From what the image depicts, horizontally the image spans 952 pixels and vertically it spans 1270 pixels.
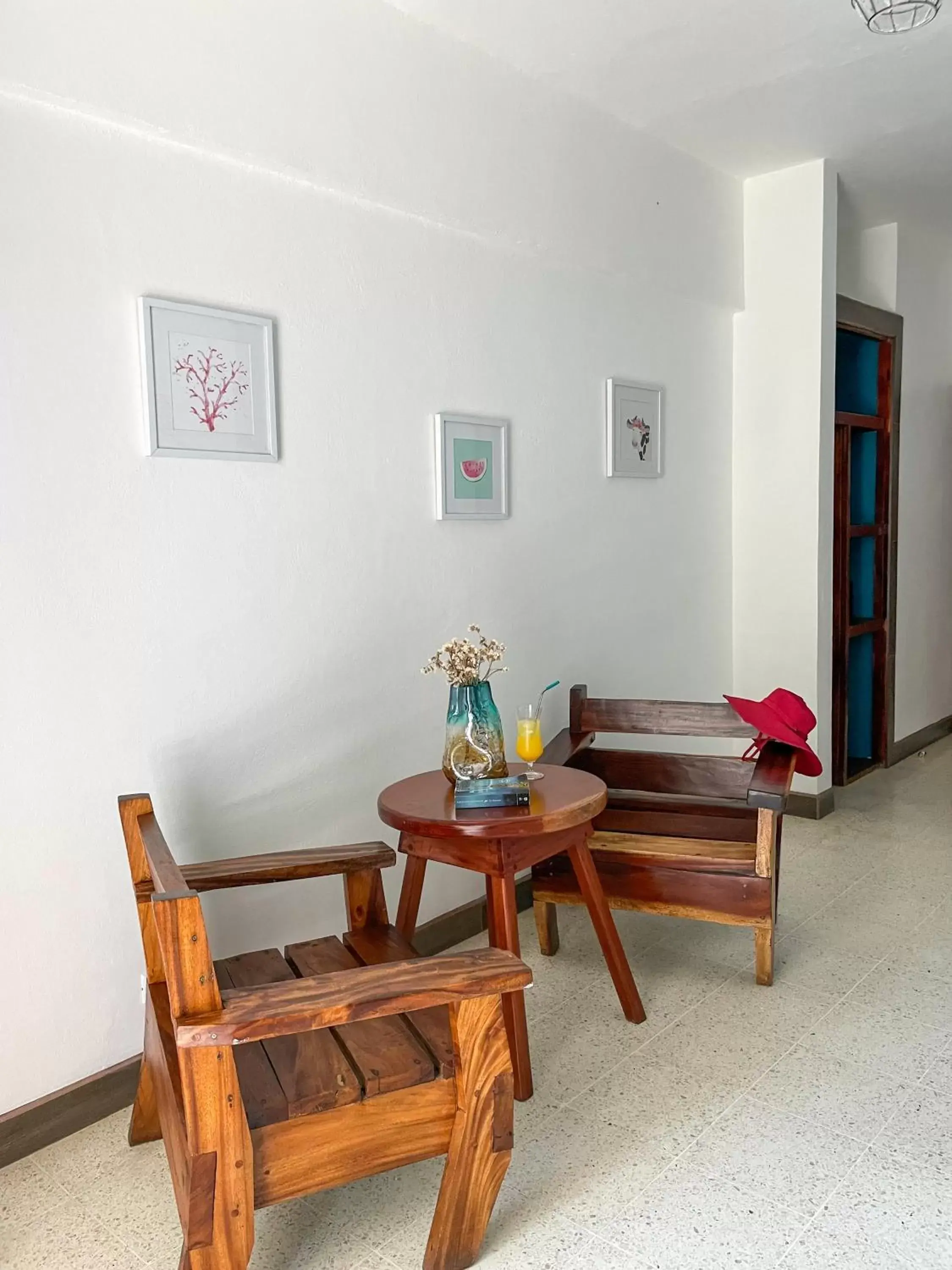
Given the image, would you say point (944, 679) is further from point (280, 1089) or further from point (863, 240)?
point (280, 1089)

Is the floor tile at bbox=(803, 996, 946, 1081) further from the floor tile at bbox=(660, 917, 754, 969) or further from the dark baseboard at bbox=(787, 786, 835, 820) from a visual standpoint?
the dark baseboard at bbox=(787, 786, 835, 820)

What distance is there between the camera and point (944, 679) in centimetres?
565

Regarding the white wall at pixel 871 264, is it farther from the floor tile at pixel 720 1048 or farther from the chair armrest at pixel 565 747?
the floor tile at pixel 720 1048

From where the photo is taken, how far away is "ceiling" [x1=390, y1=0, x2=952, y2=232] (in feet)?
8.96

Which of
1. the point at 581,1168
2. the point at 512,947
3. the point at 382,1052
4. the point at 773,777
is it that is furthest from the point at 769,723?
the point at 382,1052

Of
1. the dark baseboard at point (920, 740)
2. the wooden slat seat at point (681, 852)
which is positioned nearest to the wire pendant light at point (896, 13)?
the wooden slat seat at point (681, 852)

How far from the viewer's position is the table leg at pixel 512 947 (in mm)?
2260

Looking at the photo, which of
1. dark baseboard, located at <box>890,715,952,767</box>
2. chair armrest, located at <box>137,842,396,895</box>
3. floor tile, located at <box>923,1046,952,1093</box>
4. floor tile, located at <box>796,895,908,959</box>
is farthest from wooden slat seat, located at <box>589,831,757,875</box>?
dark baseboard, located at <box>890,715,952,767</box>

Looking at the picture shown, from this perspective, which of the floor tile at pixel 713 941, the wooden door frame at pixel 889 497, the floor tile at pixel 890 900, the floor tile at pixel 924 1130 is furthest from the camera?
the wooden door frame at pixel 889 497

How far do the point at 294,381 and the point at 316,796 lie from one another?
1132 millimetres

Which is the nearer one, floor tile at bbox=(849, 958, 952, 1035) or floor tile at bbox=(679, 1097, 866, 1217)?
floor tile at bbox=(679, 1097, 866, 1217)

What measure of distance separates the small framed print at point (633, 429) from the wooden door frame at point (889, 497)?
1227 mm

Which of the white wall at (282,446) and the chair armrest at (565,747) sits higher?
the white wall at (282,446)

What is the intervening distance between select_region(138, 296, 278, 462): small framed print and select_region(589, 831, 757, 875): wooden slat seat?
1.45 meters
